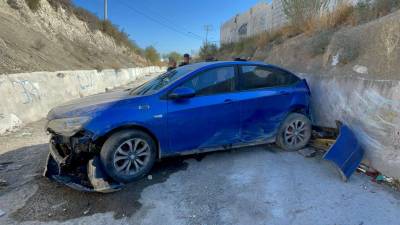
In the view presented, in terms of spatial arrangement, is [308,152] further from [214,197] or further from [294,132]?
[214,197]

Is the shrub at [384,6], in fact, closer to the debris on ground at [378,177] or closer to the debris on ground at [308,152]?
the debris on ground at [308,152]

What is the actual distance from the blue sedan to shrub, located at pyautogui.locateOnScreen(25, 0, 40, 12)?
1747cm

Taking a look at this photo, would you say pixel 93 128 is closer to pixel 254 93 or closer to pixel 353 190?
pixel 254 93

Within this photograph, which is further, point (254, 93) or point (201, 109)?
point (254, 93)

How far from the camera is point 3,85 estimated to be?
244 inches

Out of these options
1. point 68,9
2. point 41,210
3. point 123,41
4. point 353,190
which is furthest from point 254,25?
Answer: point 123,41

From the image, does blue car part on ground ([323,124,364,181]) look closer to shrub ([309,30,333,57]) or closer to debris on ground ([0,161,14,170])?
shrub ([309,30,333,57])

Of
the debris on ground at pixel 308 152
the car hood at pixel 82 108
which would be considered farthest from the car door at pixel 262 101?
the car hood at pixel 82 108

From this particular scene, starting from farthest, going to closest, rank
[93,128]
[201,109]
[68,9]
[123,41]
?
[123,41] → [68,9] → [201,109] → [93,128]

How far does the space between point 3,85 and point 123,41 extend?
30.2 m

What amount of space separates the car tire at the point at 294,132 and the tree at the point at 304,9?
5991mm

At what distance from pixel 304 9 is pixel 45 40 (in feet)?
46.6

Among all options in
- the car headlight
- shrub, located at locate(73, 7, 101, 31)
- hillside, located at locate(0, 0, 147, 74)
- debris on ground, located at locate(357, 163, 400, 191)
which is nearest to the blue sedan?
the car headlight

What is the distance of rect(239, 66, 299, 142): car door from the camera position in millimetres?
4430
